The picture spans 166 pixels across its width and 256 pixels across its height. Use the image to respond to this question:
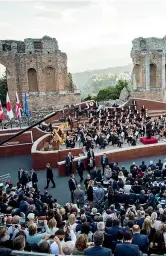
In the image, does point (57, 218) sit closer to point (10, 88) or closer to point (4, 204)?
point (4, 204)

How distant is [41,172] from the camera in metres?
22.2

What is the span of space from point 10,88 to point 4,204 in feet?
93.0

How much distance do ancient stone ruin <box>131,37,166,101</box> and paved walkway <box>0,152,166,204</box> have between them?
18.9 m

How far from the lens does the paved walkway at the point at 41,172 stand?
17.8 meters

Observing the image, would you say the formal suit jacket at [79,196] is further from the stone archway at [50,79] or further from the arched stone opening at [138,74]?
the arched stone opening at [138,74]

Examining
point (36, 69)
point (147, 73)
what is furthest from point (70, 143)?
point (147, 73)

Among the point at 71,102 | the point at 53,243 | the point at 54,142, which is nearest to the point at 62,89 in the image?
the point at 71,102

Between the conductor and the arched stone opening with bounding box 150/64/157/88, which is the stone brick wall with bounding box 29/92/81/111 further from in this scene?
the conductor

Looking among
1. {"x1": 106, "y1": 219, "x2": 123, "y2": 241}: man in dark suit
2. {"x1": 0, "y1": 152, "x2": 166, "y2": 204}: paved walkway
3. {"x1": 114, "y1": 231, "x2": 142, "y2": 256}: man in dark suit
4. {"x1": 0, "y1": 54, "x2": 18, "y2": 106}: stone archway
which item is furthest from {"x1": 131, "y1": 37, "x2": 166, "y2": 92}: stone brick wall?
{"x1": 114, "y1": 231, "x2": 142, "y2": 256}: man in dark suit

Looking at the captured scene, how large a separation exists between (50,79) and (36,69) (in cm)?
223

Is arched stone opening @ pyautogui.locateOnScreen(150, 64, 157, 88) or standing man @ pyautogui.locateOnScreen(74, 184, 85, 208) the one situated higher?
arched stone opening @ pyautogui.locateOnScreen(150, 64, 157, 88)

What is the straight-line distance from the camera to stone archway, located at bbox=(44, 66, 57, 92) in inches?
1593

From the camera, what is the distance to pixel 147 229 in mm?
8516

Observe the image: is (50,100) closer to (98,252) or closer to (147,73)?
(147,73)
